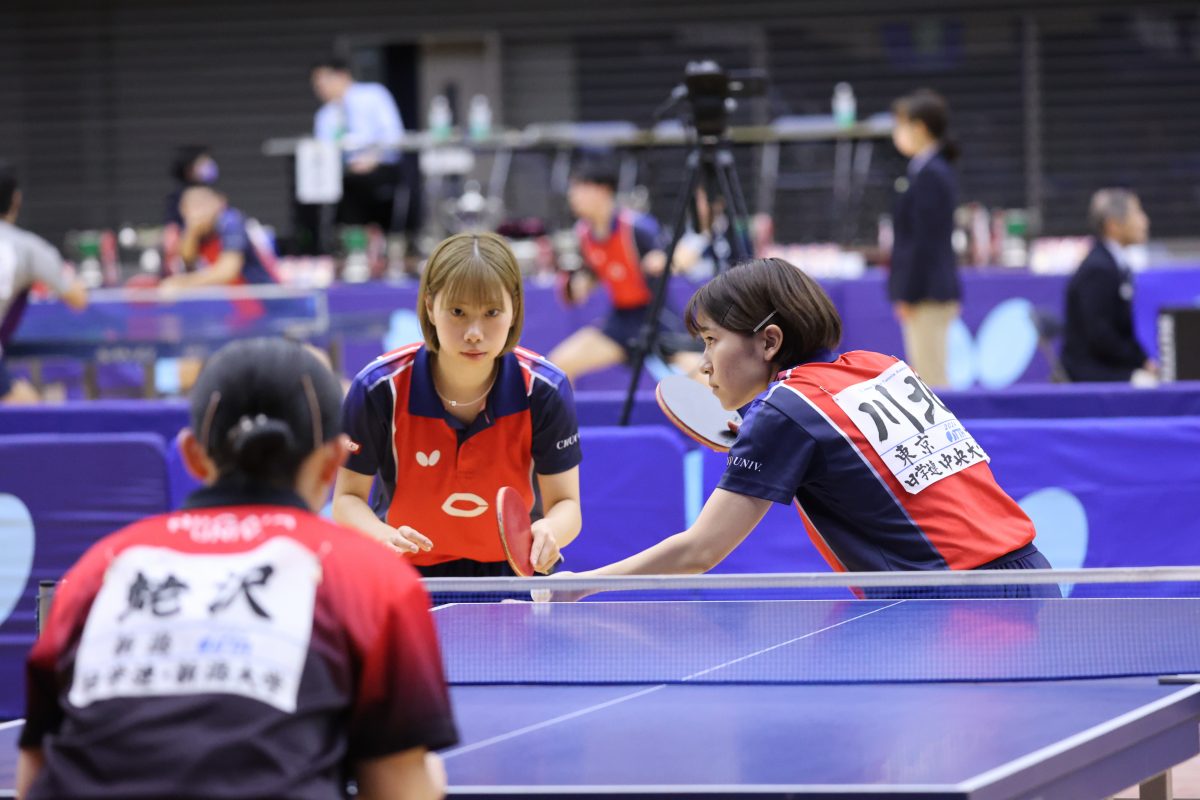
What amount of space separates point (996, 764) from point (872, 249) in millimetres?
10945

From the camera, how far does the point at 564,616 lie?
3145mm

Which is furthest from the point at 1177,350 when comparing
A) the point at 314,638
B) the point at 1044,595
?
the point at 314,638

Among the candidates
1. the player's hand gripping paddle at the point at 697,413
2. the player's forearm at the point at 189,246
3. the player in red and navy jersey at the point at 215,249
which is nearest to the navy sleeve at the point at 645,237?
the player in red and navy jersey at the point at 215,249

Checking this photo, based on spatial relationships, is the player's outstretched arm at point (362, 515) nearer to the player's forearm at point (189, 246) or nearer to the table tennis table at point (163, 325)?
the table tennis table at point (163, 325)

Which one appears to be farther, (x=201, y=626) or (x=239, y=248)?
(x=239, y=248)

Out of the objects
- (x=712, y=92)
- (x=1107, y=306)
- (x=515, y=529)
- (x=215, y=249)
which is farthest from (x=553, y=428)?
(x=215, y=249)

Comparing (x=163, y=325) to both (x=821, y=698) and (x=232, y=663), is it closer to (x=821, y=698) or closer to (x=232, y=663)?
(x=821, y=698)

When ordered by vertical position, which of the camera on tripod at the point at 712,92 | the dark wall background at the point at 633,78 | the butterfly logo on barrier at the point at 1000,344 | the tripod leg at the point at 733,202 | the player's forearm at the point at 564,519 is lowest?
the butterfly logo on barrier at the point at 1000,344

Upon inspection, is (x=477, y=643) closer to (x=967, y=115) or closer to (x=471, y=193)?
(x=471, y=193)

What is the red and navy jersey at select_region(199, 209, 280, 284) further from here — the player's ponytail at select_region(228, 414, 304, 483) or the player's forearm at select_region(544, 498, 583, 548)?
the player's ponytail at select_region(228, 414, 304, 483)

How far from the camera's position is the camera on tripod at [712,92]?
6.40 metres

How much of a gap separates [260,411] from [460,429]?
1881mm

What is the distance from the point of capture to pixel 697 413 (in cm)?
362

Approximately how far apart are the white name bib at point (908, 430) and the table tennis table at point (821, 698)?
0.27m
